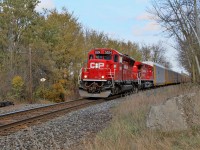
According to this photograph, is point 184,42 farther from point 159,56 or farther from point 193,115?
point 159,56

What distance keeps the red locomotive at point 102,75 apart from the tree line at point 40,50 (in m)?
8.87

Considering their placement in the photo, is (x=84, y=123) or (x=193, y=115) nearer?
(x=193, y=115)

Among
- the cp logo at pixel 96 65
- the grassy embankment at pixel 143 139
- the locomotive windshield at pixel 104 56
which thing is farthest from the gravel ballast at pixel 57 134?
the locomotive windshield at pixel 104 56

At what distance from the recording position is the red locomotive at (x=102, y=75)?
70.6ft

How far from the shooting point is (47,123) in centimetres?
1087

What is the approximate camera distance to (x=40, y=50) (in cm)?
3466

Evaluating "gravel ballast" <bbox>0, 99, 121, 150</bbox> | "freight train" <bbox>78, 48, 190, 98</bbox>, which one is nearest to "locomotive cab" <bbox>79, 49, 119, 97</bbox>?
"freight train" <bbox>78, 48, 190, 98</bbox>

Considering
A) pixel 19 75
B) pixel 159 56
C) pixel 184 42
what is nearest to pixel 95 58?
pixel 184 42

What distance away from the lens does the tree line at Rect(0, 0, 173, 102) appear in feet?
107

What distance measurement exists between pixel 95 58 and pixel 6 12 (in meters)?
22.9

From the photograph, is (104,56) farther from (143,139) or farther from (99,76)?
(143,139)

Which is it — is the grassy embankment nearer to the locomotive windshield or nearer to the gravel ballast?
the gravel ballast

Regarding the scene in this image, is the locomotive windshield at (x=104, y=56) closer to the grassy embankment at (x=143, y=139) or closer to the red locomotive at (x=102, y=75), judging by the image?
A: the red locomotive at (x=102, y=75)

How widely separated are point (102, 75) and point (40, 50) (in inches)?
575
